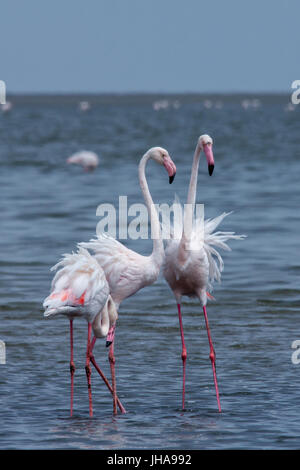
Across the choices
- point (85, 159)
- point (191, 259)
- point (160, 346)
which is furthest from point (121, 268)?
point (85, 159)

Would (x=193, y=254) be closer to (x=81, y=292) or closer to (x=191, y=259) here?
(x=191, y=259)

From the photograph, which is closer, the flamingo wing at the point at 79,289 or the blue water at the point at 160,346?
the blue water at the point at 160,346

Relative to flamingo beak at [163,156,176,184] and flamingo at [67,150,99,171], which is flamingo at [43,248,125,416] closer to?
flamingo beak at [163,156,176,184]

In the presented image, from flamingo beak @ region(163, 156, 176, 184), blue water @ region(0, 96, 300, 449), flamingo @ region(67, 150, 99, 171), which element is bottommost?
blue water @ region(0, 96, 300, 449)

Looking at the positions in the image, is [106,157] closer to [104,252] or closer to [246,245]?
[246,245]

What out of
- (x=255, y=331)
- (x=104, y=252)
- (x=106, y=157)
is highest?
(x=106, y=157)

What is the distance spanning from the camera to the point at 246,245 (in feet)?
54.2

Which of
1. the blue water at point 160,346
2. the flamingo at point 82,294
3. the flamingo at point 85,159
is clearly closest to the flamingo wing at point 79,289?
the flamingo at point 82,294

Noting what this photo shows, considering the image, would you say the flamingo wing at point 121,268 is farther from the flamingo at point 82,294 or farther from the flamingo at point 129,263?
the flamingo at point 82,294

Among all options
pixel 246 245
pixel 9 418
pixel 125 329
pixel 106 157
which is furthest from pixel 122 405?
pixel 106 157

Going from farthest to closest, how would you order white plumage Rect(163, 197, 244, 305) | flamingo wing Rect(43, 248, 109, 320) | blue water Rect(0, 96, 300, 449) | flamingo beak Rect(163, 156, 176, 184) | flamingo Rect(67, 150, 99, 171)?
1. flamingo Rect(67, 150, 99, 171)
2. white plumage Rect(163, 197, 244, 305)
3. flamingo beak Rect(163, 156, 176, 184)
4. flamingo wing Rect(43, 248, 109, 320)
5. blue water Rect(0, 96, 300, 449)

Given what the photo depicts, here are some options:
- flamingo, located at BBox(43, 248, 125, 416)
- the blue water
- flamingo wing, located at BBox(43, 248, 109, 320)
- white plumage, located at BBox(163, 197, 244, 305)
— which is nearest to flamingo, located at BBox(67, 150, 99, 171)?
the blue water
